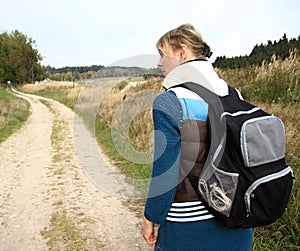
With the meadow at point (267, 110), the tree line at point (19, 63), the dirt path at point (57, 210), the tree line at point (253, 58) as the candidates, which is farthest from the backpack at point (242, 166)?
the tree line at point (19, 63)

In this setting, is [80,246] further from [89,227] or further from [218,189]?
[218,189]

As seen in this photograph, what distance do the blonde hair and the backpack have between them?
24 cm

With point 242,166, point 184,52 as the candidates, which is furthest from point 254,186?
point 184,52

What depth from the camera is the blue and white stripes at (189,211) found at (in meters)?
1.50

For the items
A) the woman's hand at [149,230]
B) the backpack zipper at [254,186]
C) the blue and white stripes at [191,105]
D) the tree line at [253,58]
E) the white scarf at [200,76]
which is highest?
the tree line at [253,58]

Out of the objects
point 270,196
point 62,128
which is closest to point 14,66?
point 62,128

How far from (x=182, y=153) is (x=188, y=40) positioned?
0.59 meters

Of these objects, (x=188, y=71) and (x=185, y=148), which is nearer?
(x=185, y=148)

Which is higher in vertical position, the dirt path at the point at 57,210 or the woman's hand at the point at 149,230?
the woman's hand at the point at 149,230

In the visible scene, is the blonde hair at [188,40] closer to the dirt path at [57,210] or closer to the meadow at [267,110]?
the meadow at [267,110]

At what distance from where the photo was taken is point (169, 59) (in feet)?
5.32

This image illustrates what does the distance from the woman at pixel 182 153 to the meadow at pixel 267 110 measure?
40.3 inches

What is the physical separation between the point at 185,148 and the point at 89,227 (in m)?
2.79

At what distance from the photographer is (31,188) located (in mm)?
5117
